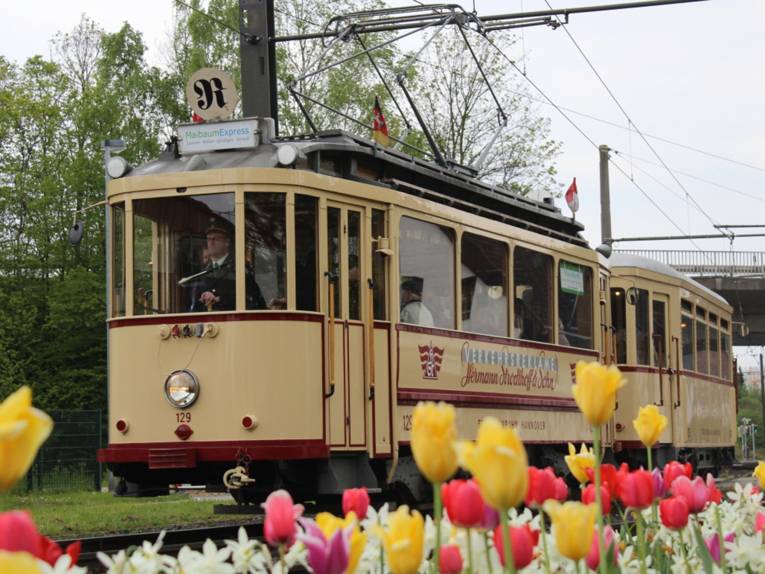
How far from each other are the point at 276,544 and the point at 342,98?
33755mm

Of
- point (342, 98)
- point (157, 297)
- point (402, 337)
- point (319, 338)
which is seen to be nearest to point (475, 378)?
point (402, 337)

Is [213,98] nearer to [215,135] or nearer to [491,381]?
[215,135]

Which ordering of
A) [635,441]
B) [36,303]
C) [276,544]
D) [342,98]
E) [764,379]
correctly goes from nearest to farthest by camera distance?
1. [276,544]
2. [635,441]
3. [342,98]
4. [36,303]
5. [764,379]

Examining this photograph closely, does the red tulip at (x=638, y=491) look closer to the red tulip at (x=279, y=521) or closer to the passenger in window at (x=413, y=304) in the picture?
the red tulip at (x=279, y=521)

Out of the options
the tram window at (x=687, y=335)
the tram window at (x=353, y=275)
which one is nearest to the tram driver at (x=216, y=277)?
the tram window at (x=353, y=275)

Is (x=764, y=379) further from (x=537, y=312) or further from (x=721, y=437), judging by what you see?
(x=537, y=312)

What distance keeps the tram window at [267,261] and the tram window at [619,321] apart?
7.82m

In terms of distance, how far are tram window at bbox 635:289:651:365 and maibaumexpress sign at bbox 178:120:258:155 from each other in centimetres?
799

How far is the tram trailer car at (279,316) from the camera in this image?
10500mm

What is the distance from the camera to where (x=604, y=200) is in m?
32.8

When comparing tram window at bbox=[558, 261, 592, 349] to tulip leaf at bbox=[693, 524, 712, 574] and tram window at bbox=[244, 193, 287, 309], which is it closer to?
tram window at bbox=[244, 193, 287, 309]

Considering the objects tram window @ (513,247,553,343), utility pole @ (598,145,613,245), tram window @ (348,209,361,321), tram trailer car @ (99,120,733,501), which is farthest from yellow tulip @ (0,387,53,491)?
utility pole @ (598,145,613,245)

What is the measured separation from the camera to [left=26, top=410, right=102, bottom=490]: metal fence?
883 inches

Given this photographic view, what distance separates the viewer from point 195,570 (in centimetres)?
269
